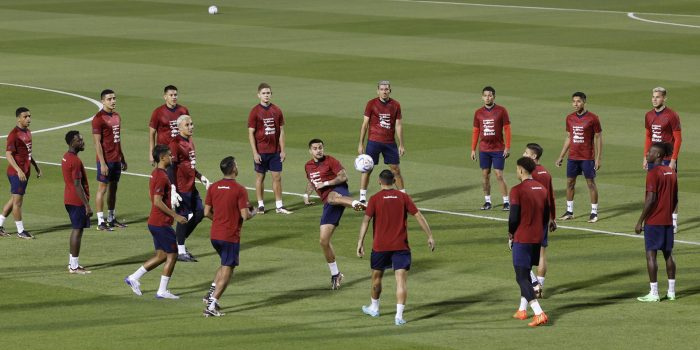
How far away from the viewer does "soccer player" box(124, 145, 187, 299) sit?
18922 mm

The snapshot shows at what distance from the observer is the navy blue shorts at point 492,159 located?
84.1 feet

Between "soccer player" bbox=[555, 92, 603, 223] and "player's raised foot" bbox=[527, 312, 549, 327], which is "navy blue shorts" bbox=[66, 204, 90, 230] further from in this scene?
"soccer player" bbox=[555, 92, 603, 223]

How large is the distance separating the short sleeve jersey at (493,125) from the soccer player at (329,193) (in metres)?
6.10

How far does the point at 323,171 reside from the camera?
20.0m

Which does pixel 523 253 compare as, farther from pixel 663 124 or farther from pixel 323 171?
pixel 663 124

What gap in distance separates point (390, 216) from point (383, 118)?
29.7 feet

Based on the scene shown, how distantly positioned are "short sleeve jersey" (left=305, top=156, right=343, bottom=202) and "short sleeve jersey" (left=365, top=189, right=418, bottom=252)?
8.18 feet

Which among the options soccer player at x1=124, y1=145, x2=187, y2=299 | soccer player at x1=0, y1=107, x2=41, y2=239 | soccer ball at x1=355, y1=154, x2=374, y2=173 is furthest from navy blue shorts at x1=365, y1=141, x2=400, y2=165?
soccer player at x1=124, y1=145, x2=187, y2=299

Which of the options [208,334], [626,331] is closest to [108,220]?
[208,334]

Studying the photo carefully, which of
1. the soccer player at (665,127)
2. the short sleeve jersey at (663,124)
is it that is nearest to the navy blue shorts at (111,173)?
the soccer player at (665,127)

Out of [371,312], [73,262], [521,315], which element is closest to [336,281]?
[371,312]

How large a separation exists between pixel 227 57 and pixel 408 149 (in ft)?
58.3

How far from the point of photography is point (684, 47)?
4928 centimetres

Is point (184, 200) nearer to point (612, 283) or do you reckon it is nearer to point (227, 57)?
point (612, 283)
